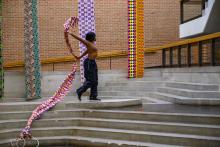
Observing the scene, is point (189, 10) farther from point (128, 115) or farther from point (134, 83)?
point (128, 115)

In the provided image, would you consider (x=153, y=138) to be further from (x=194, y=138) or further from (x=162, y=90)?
(x=162, y=90)

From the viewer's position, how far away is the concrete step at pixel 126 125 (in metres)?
6.09

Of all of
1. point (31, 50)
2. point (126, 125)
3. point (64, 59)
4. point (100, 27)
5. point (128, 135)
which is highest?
point (100, 27)

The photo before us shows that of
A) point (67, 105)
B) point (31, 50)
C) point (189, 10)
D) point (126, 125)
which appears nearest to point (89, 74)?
point (67, 105)

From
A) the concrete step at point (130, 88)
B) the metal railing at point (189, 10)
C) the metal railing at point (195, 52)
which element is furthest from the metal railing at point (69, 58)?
the concrete step at point (130, 88)

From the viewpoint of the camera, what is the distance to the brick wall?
15.8 m

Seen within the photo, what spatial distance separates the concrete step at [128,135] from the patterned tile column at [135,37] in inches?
234

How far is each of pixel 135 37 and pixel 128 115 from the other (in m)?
5.97

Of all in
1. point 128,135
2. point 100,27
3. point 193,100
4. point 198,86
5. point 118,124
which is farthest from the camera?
point 100,27

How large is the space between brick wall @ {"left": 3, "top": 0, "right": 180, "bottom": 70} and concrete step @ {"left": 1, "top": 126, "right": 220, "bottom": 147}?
29.2 ft

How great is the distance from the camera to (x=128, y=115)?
7152 mm

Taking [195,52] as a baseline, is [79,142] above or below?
below

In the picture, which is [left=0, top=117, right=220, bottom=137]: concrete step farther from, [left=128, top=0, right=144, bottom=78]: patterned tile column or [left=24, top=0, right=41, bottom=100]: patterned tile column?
[left=128, top=0, right=144, bottom=78]: patterned tile column

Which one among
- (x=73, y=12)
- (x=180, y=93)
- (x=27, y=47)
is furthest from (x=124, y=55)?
(x=180, y=93)
